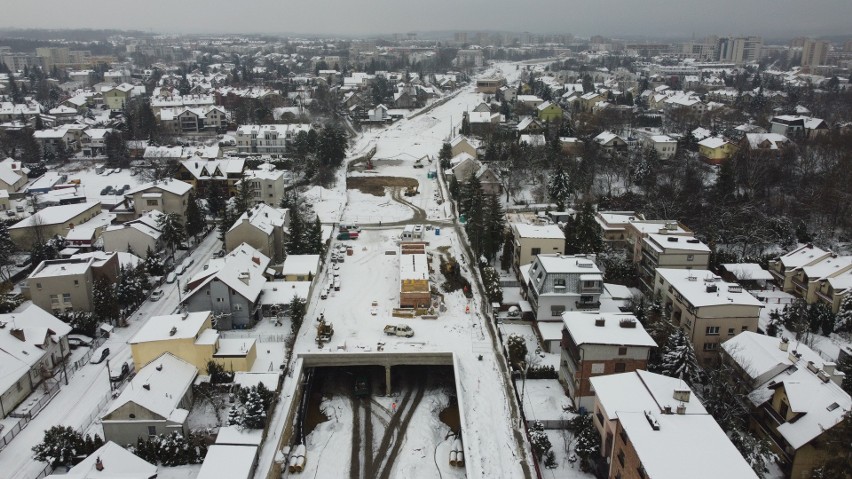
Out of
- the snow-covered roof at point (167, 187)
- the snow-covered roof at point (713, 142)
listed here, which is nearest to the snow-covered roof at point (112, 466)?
the snow-covered roof at point (167, 187)

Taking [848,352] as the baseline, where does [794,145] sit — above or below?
above

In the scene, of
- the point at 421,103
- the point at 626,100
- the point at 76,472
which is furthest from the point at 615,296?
the point at 421,103

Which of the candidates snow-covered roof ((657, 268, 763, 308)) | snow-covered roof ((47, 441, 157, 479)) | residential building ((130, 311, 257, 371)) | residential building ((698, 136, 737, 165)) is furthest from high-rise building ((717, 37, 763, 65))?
snow-covered roof ((47, 441, 157, 479))

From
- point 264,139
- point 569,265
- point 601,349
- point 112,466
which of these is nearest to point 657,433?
point 601,349

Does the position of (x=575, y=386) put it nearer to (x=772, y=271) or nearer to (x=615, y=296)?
(x=615, y=296)

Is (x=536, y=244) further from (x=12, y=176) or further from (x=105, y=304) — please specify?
(x=12, y=176)

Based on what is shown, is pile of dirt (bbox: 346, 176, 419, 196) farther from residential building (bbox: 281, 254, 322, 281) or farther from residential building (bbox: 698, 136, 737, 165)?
residential building (bbox: 698, 136, 737, 165)

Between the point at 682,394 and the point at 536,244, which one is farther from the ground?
the point at 682,394
